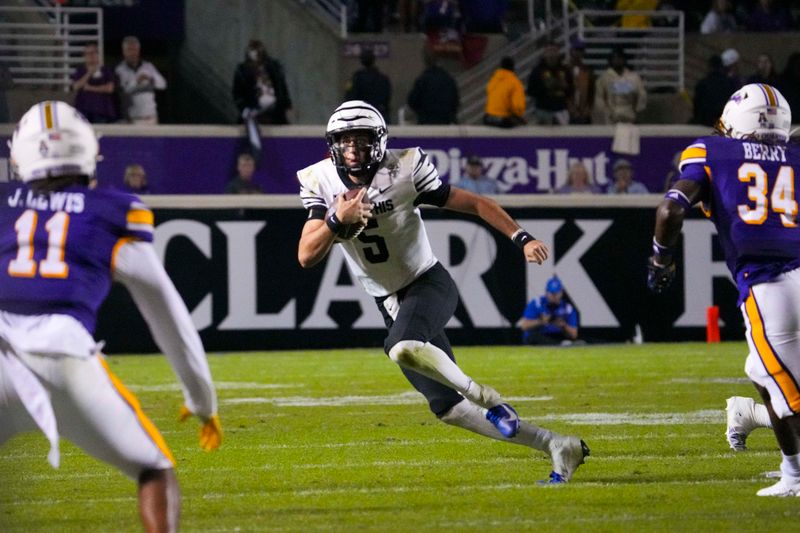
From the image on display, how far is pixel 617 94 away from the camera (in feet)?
57.5

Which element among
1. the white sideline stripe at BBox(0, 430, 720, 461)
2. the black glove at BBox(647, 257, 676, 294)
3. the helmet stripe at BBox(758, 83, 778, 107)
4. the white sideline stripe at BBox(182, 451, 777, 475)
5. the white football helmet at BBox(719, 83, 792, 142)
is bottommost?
the white sideline stripe at BBox(0, 430, 720, 461)

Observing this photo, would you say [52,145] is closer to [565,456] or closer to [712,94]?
[565,456]

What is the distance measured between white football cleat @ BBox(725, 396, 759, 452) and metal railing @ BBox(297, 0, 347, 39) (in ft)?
40.1

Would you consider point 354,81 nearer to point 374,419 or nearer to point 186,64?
point 186,64

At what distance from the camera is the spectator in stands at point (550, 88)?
17172 millimetres

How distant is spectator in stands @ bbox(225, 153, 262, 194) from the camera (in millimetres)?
15523

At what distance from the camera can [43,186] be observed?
431 centimetres

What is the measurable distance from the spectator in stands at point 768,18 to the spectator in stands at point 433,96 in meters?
5.30

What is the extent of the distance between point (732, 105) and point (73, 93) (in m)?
12.1

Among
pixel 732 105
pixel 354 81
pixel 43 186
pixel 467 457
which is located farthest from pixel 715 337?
pixel 43 186

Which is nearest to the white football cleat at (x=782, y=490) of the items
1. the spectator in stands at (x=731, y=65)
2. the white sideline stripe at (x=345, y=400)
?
the white sideline stripe at (x=345, y=400)

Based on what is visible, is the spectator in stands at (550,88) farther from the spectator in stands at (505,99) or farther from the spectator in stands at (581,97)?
the spectator in stands at (505,99)

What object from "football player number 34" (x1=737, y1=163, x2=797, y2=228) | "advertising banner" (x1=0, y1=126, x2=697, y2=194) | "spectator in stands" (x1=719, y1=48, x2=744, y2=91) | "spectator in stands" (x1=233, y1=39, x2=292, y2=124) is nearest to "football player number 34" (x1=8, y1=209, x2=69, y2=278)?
"football player number 34" (x1=737, y1=163, x2=797, y2=228)

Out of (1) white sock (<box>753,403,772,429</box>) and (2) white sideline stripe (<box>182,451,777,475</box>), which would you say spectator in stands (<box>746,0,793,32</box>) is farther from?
(1) white sock (<box>753,403,772,429</box>)
